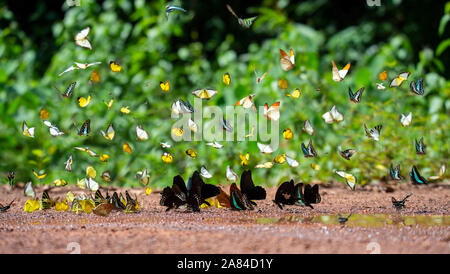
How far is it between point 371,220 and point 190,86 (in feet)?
8.30

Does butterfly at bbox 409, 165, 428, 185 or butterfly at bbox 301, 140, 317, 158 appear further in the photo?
butterfly at bbox 301, 140, 317, 158

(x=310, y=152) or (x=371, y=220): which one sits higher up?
(x=310, y=152)

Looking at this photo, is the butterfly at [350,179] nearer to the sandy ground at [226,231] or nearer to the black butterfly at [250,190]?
the sandy ground at [226,231]

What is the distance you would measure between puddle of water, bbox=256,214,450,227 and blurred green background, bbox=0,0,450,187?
45.6 inches

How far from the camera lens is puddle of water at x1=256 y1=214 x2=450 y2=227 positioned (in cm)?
197

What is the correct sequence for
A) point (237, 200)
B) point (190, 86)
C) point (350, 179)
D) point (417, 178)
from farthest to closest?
point (190, 86) → point (350, 179) → point (417, 178) → point (237, 200)

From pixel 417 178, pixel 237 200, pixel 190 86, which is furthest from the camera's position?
pixel 190 86

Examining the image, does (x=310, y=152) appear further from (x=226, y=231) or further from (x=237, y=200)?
(x=226, y=231)

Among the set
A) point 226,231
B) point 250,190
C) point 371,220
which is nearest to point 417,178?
point 371,220

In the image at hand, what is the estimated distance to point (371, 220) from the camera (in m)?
2.05

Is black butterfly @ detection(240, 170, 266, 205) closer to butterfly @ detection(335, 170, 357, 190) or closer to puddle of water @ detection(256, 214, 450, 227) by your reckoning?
puddle of water @ detection(256, 214, 450, 227)

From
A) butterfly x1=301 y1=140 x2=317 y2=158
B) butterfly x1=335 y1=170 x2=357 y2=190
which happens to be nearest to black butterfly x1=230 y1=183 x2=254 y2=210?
butterfly x1=301 y1=140 x2=317 y2=158

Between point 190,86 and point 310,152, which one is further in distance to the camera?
point 190,86
